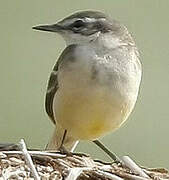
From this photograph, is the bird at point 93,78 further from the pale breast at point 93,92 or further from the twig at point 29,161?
the twig at point 29,161

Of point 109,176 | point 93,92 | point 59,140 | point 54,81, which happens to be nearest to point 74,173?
point 109,176

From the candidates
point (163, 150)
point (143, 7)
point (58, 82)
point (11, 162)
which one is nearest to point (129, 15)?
point (143, 7)

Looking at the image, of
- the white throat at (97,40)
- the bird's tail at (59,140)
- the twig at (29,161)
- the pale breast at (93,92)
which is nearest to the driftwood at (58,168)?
the twig at (29,161)

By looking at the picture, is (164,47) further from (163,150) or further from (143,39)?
(163,150)

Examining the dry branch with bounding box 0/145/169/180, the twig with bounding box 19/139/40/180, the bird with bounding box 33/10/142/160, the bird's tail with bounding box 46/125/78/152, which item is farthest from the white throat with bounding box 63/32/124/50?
the twig with bounding box 19/139/40/180

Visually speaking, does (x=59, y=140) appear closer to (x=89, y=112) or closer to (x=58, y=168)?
(x=89, y=112)

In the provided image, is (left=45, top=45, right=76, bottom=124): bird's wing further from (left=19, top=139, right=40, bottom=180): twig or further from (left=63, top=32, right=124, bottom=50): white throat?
(left=19, top=139, right=40, bottom=180): twig

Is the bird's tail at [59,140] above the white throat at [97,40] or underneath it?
underneath
